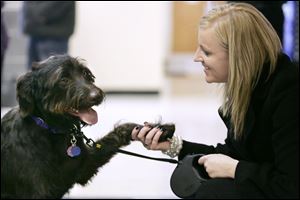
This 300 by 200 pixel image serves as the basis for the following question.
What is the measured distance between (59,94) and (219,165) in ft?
1.62

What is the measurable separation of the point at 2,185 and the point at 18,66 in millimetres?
456

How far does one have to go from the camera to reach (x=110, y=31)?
67.5 inches

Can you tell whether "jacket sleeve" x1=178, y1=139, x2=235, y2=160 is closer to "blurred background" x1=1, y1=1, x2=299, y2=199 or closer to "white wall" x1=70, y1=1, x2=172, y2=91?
"blurred background" x1=1, y1=1, x2=299, y2=199

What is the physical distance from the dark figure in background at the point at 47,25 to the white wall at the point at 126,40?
0.04m

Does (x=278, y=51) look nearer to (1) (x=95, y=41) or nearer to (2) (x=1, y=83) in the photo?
(1) (x=95, y=41)

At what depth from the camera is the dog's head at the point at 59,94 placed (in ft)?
4.37

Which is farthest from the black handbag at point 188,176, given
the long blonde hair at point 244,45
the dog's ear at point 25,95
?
the dog's ear at point 25,95

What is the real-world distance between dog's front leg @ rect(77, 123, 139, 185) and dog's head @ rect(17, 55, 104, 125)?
0.16 metres

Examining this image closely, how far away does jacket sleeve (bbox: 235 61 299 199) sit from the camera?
115 centimetres

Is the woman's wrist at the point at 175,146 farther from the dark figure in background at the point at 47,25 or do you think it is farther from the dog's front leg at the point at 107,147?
the dark figure in background at the point at 47,25

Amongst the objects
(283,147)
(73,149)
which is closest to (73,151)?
(73,149)

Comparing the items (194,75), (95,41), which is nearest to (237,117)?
(194,75)

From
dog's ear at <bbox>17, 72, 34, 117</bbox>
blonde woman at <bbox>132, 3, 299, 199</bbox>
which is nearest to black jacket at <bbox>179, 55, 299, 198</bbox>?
blonde woman at <bbox>132, 3, 299, 199</bbox>

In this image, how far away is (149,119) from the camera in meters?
1.56
